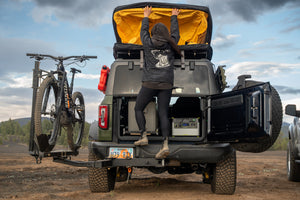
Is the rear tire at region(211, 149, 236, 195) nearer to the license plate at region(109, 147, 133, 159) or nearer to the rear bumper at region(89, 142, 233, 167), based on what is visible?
the rear bumper at region(89, 142, 233, 167)

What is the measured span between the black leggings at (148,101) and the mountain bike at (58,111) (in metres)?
2.12

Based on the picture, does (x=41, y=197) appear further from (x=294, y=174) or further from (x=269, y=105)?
(x=294, y=174)

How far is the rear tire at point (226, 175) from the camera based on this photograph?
19.2ft

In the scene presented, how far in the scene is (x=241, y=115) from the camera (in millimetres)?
5262

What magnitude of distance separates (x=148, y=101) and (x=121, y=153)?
0.89 meters

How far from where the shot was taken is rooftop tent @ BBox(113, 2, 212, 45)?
20.8 ft

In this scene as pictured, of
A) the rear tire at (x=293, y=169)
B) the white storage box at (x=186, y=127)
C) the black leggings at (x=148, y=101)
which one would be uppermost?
the black leggings at (x=148, y=101)

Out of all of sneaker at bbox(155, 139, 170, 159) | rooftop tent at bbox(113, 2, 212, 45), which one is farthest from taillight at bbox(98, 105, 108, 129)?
rooftop tent at bbox(113, 2, 212, 45)

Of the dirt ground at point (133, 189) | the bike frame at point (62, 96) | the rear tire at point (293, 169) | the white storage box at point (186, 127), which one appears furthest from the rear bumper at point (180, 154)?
the rear tire at point (293, 169)

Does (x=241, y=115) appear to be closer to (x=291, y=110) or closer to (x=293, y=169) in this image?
(x=291, y=110)

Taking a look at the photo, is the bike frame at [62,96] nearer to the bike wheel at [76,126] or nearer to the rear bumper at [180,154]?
the bike wheel at [76,126]

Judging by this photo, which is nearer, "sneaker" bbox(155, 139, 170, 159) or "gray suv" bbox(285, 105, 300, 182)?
"sneaker" bbox(155, 139, 170, 159)

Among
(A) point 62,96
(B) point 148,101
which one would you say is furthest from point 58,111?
(B) point 148,101

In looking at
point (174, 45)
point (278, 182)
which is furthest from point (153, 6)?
point (278, 182)
